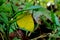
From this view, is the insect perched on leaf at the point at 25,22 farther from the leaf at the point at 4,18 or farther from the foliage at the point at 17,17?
the leaf at the point at 4,18

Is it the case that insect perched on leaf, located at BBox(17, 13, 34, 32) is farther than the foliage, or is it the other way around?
insect perched on leaf, located at BBox(17, 13, 34, 32)

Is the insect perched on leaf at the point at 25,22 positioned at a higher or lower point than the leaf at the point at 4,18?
lower

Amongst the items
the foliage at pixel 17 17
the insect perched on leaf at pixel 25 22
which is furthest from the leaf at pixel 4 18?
the insect perched on leaf at pixel 25 22

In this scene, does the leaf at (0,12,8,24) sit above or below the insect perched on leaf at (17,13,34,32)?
above

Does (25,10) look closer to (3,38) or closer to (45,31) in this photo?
(3,38)

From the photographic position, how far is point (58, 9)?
1.84m

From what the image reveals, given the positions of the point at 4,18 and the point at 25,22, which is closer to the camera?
the point at 4,18

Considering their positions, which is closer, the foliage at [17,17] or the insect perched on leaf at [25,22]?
the foliage at [17,17]

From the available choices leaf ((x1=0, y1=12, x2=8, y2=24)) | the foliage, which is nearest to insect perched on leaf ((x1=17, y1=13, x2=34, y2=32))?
the foliage

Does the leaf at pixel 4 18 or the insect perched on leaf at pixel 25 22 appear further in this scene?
the insect perched on leaf at pixel 25 22

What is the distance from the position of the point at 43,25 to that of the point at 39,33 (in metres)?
0.10

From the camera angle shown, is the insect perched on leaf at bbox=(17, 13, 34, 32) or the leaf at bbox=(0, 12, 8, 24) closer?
the leaf at bbox=(0, 12, 8, 24)

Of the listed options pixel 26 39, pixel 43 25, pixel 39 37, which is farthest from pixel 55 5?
pixel 26 39

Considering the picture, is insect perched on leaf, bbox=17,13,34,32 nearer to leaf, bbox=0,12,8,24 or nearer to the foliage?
the foliage
